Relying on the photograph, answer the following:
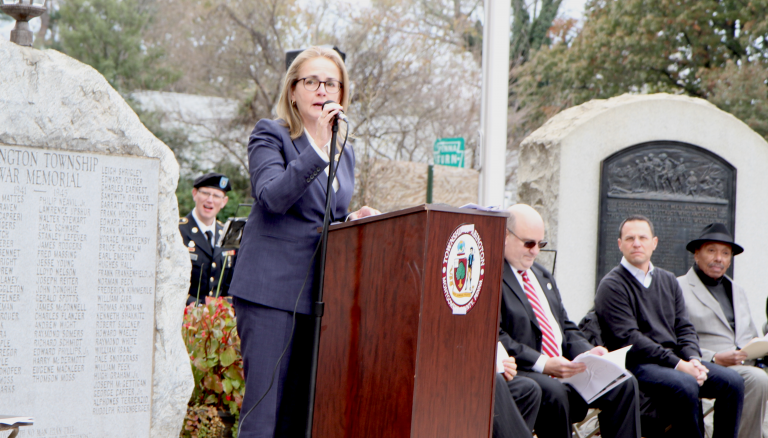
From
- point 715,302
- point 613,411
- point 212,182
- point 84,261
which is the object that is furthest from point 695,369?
point 212,182

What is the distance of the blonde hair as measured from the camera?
2.85 meters

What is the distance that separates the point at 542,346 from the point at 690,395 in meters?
1.01

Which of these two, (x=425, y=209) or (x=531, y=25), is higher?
(x=531, y=25)

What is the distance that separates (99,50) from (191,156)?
4697 millimetres

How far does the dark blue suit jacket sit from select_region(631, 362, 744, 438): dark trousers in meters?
2.55

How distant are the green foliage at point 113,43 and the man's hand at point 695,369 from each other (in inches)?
760

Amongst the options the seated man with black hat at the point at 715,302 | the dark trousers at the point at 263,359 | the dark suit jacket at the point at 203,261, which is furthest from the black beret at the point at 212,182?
the dark trousers at the point at 263,359

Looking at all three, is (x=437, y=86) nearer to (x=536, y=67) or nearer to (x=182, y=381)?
(x=536, y=67)

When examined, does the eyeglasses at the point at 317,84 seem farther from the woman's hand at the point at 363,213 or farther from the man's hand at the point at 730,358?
the man's hand at the point at 730,358

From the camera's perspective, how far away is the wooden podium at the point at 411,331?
92.0 inches

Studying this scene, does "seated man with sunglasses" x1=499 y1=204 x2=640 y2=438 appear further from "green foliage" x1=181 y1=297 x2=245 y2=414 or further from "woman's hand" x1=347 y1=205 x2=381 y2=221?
"green foliage" x1=181 y1=297 x2=245 y2=414

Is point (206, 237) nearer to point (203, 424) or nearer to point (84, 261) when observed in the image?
point (203, 424)

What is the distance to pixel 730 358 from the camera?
470 cm

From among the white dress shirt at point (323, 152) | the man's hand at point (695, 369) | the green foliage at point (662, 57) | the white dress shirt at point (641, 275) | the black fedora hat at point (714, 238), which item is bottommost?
the man's hand at point (695, 369)
